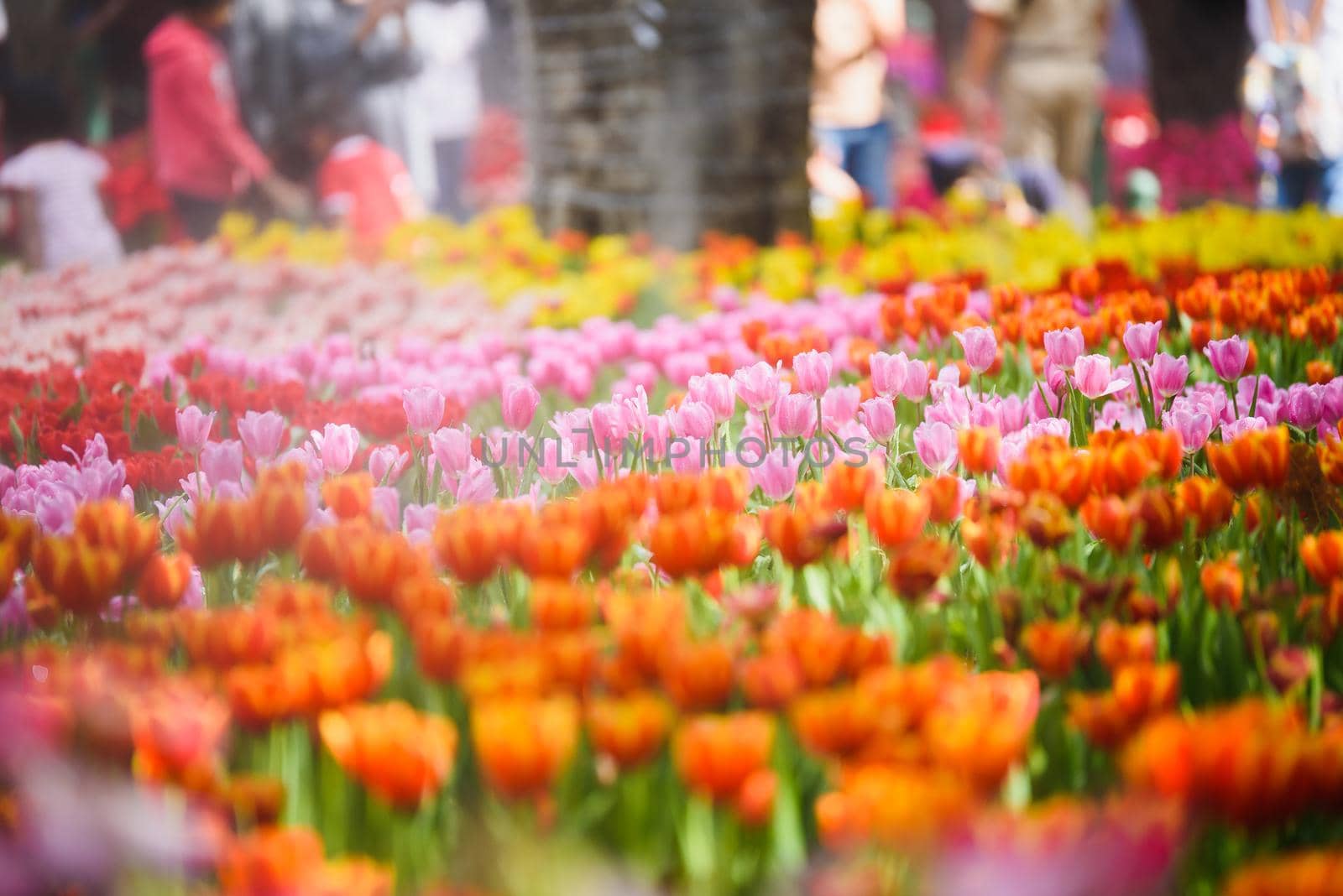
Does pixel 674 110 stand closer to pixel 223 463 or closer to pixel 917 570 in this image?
pixel 223 463

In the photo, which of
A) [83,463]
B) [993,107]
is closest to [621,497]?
[83,463]

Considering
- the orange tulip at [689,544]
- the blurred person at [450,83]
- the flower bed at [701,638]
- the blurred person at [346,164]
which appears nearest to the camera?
the flower bed at [701,638]

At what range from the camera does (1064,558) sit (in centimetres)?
163

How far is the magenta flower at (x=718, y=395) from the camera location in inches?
82.6

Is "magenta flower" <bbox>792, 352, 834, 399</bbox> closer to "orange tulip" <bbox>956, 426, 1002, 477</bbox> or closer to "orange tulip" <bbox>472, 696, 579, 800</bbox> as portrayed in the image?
"orange tulip" <bbox>956, 426, 1002, 477</bbox>

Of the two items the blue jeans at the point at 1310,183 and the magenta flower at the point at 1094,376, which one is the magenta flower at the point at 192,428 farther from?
the blue jeans at the point at 1310,183

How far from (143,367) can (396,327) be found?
2.50ft

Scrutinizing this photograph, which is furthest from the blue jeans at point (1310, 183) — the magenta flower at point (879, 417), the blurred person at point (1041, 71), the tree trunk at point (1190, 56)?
the magenta flower at point (879, 417)

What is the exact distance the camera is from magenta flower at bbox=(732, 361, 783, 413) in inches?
81.0

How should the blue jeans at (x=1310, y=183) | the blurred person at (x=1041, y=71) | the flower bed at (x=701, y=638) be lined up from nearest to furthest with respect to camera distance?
the flower bed at (x=701, y=638)
the blue jeans at (x=1310, y=183)
the blurred person at (x=1041, y=71)

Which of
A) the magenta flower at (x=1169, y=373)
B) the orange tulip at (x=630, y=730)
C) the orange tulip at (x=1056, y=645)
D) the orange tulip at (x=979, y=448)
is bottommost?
the orange tulip at (x=1056, y=645)

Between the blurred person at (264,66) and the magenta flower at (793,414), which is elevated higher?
the blurred person at (264,66)

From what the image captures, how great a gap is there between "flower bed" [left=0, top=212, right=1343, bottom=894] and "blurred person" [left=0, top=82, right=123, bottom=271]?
5.00 ft

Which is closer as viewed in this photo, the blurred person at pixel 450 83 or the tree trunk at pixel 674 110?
the tree trunk at pixel 674 110
